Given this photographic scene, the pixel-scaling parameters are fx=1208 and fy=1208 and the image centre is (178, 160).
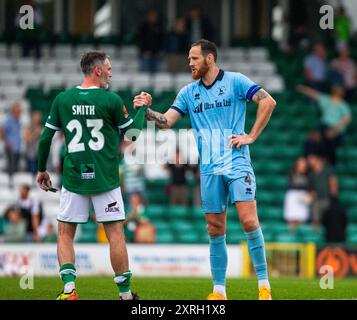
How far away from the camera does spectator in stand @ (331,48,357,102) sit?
28656 millimetres

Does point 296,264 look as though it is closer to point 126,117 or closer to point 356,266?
point 356,266

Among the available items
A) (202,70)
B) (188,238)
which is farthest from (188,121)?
(202,70)

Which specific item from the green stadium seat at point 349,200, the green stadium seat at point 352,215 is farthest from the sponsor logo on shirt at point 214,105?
the green stadium seat at point 349,200

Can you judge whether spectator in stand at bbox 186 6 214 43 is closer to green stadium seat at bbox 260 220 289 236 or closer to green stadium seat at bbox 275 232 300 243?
green stadium seat at bbox 260 220 289 236

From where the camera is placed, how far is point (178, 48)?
98.4 ft

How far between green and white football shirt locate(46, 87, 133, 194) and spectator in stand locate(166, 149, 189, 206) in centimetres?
1236

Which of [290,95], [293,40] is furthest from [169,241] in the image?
[293,40]

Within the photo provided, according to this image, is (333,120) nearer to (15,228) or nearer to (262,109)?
(15,228)

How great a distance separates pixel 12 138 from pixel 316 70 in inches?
303

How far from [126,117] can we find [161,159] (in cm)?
1307

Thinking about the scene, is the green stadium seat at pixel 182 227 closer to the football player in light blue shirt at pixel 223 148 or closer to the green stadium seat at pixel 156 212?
the green stadium seat at pixel 156 212

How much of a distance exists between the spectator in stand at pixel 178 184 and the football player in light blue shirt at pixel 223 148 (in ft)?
39.0

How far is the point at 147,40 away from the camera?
96.4 feet
